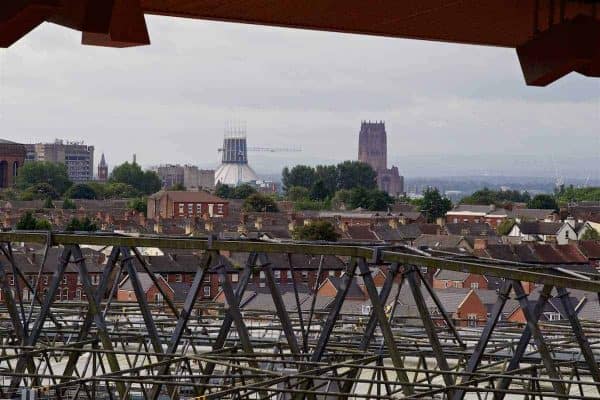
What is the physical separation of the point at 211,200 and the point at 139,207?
696 centimetres

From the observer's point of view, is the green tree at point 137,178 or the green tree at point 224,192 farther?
the green tree at point 137,178

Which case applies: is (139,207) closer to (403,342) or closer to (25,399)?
(403,342)

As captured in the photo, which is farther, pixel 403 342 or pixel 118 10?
pixel 403 342

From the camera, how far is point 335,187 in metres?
173

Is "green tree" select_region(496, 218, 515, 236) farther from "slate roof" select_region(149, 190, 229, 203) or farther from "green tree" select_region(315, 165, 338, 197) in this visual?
"green tree" select_region(315, 165, 338, 197)

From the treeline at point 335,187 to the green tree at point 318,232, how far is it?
2053 inches

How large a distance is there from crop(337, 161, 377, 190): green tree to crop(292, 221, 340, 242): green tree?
91301mm

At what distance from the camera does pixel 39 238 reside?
14258 mm

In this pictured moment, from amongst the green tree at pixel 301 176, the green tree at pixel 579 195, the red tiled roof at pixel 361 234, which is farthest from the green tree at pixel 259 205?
the green tree at pixel 301 176

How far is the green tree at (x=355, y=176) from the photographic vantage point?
6757 inches

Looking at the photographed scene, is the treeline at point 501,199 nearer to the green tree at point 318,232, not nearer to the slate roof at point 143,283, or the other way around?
the green tree at point 318,232

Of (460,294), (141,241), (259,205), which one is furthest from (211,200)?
(141,241)

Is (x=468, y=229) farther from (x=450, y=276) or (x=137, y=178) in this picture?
(x=137, y=178)

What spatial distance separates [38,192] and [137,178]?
3580 cm
